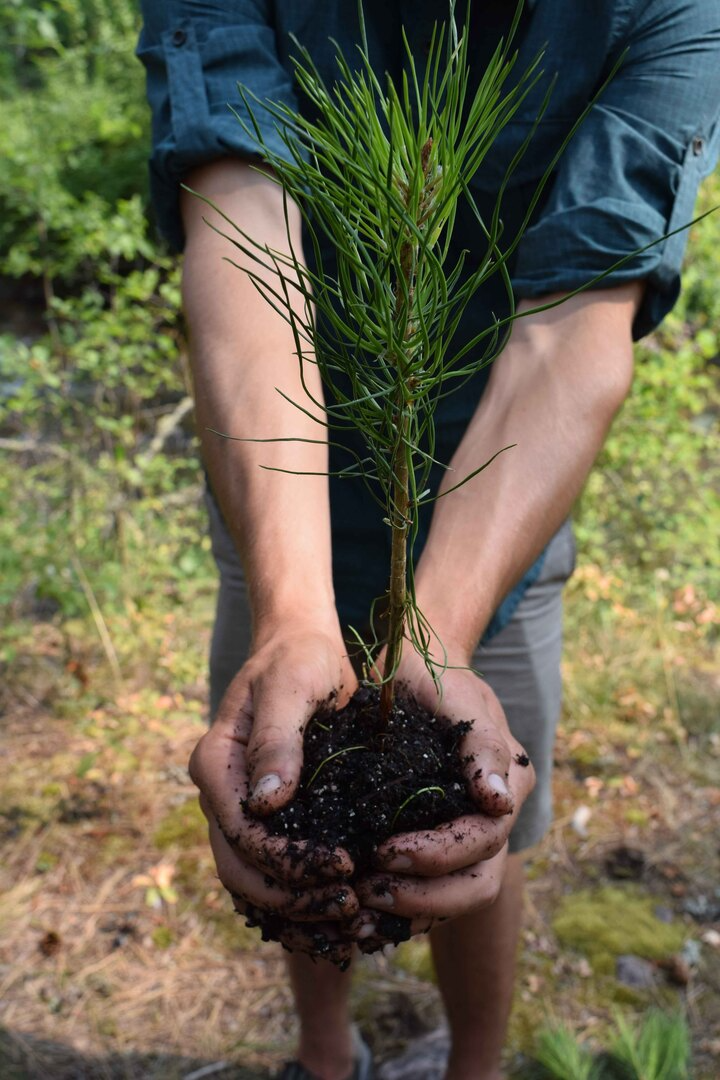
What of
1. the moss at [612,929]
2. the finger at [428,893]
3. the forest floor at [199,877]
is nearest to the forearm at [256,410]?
the finger at [428,893]

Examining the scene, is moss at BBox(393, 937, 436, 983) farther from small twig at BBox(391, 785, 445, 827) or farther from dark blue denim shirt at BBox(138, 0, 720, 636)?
small twig at BBox(391, 785, 445, 827)

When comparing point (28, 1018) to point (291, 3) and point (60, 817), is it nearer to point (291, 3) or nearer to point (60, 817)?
point (60, 817)

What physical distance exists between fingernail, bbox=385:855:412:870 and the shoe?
1597mm

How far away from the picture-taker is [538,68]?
Result: 1.71 m

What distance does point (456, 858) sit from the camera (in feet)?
3.63

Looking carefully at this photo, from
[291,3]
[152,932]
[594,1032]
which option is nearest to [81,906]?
[152,932]

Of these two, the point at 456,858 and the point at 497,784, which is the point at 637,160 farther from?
the point at 456,858

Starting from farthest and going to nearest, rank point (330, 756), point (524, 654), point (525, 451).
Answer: point (524, 654) → point (525, 451) → point (330, 756)

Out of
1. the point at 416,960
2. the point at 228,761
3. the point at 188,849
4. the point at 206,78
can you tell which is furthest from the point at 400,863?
the point at 188,849

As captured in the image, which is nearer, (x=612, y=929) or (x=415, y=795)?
A: (x=415, y=795)

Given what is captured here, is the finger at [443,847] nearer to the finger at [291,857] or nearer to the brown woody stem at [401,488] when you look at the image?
the finger at [291,857]

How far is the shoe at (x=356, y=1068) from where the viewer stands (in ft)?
7.66

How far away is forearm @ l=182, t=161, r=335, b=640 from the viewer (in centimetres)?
150

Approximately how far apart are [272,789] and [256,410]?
754 mm
